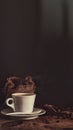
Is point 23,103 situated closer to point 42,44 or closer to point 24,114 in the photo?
A: point 24,114

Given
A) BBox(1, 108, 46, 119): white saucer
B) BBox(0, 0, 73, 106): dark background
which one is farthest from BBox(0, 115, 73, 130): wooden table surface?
BBox(0, 0, 73, 106): dark background

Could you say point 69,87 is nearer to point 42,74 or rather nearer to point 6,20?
point 42,74

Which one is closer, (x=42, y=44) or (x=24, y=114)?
(x=24, y=114)

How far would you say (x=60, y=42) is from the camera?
96cm

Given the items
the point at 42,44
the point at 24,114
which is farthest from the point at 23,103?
the point at 42,44

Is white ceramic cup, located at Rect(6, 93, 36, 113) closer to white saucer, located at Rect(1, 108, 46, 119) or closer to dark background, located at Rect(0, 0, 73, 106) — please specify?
white saucer, located at Rect(1, 108, 46, 119)

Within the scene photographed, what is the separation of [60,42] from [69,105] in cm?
21

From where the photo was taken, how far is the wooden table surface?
73cm

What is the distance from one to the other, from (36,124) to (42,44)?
1.00 ft

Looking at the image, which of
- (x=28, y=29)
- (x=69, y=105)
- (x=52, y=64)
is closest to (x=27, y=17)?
(x=28, y=29)

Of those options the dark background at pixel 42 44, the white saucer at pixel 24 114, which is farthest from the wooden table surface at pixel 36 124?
the dark background at pixel 42 44

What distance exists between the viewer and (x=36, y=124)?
0.75 m

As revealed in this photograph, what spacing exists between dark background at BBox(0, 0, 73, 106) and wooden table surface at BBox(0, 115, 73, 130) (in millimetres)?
164

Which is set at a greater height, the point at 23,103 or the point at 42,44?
the point at 42,44
